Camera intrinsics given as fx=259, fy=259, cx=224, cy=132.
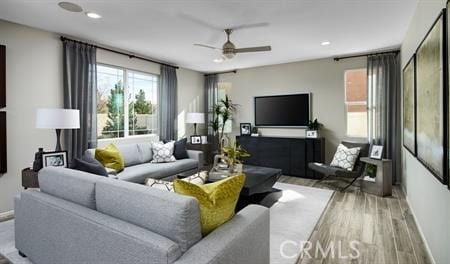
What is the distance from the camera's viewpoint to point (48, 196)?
1.95 metres

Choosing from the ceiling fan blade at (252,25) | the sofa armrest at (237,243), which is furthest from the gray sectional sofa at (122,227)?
the ceiling fan blade at (252,25)

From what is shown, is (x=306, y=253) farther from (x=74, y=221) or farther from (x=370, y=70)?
(x=370, y=70)

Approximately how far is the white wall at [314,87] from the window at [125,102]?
7.42 feet

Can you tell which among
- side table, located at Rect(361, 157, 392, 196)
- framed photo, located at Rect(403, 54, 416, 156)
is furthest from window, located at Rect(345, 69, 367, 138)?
framed photo, located at Rect(403, 54, 416, 156)

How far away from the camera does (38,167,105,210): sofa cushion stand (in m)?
1.71

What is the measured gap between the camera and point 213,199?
1432mm

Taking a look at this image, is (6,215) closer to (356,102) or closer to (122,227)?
(122,227)

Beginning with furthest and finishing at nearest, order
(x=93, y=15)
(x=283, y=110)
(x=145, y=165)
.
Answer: (x=283, y=110) < (x=145, y=165) < (x=93, y=15)

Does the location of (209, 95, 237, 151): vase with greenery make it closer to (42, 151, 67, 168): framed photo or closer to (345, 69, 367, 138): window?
(345, 69, 367, 138): window

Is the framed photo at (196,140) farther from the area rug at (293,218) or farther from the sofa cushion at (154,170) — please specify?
the area rug at (293,218)

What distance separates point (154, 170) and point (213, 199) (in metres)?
2.74

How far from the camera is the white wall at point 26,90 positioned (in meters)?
3.30

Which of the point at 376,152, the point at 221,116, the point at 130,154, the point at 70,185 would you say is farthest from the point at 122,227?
the point at 221,116

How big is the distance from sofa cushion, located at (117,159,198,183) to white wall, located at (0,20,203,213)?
124 cm
